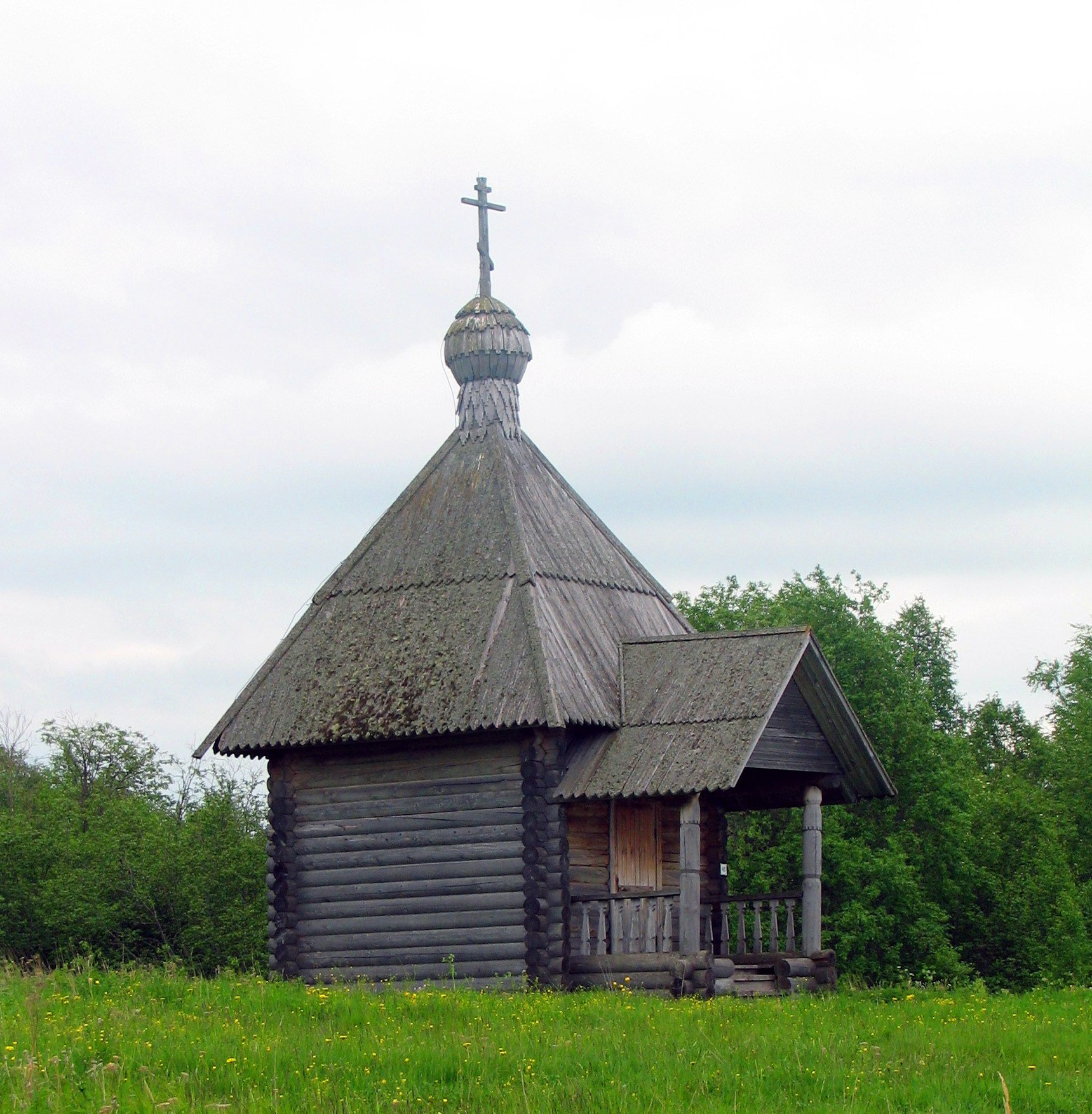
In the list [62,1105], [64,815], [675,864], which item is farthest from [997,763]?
[62,1105]

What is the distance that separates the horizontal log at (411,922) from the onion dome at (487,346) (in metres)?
7.76

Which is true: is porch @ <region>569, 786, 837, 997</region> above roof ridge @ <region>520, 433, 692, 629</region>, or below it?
below

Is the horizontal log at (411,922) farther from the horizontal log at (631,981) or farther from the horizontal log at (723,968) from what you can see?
the horizontal log at (723,968)

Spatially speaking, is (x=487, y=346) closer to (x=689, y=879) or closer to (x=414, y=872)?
(x=414, y=872)

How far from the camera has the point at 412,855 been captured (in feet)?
67.0

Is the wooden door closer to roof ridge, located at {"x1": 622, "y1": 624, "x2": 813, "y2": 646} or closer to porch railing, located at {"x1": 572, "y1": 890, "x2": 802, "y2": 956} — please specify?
porch railing, located at {"x1": 572, "y1": 890, "x2": 802, "y2": 956}

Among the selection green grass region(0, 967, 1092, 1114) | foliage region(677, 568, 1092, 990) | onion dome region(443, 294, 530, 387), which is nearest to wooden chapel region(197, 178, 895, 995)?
onion dome region(443, 294, 530, 387)

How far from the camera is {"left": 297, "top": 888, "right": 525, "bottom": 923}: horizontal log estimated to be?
19.8 m

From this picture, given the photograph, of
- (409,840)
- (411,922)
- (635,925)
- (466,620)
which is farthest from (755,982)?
(466,620)

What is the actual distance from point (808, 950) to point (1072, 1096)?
9.05 m

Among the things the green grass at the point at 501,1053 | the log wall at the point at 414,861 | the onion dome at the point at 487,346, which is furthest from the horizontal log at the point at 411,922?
the onion dome at the point at 487,346

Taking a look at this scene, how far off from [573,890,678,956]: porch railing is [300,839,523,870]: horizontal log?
1011 millimetres

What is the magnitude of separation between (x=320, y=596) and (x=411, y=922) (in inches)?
189

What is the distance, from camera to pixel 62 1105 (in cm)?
1091
